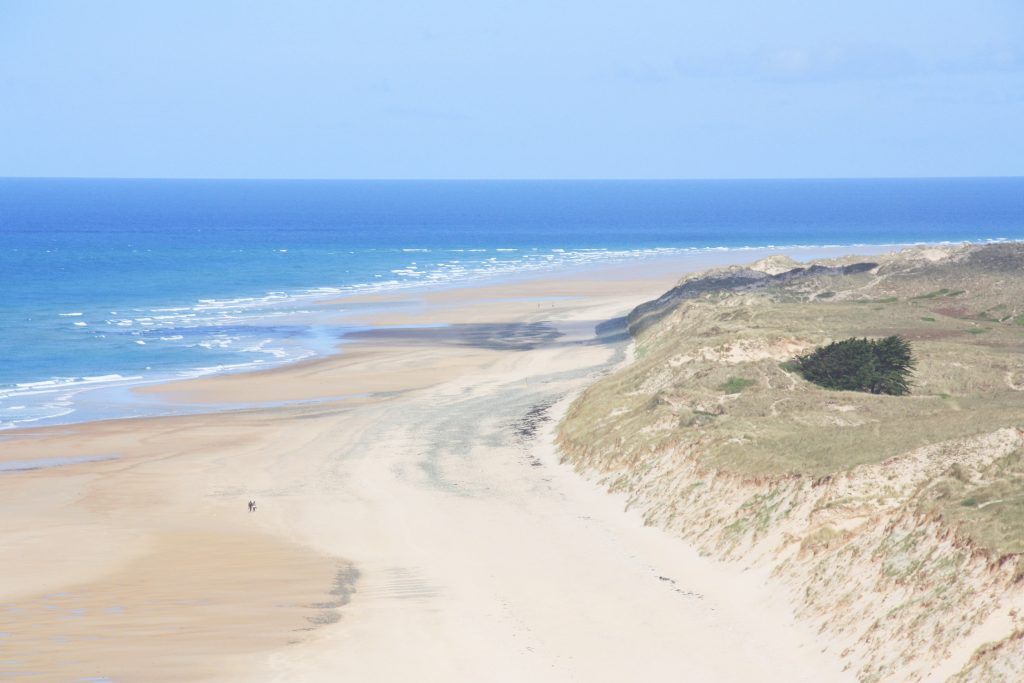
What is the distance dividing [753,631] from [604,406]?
17835mm

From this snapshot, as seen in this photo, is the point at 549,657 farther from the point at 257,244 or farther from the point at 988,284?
the point at 257,244

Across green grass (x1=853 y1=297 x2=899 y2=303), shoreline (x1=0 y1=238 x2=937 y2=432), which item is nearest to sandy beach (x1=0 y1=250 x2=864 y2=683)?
shoreline (x1=0 y1=238 x2=937 y2=432)

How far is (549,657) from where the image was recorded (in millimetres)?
20328

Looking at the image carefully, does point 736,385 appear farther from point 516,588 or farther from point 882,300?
point 882,300

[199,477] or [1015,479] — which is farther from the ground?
[1015,479]

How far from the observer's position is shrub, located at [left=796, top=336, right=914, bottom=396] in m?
36.9

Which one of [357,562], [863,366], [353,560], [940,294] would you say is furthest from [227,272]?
[357,562]

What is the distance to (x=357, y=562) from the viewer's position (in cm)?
2627

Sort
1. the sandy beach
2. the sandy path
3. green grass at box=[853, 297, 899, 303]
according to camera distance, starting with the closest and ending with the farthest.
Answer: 1. the sandy path
2. the sandy beach
3. green grass at box=[853, 297, 899, 303]

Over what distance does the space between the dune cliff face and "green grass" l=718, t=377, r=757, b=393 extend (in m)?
0.08

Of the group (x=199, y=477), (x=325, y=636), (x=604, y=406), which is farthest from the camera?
(x=604, y=406)

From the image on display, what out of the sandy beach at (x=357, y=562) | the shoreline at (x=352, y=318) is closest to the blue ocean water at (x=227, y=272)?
the shoreline at (x=352, y=318)

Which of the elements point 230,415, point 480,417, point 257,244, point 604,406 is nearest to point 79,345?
point 230,415

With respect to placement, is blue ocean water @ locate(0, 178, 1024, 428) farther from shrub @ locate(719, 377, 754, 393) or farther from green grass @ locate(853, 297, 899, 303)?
green grass @ locate(853, 297, 899, 303)
